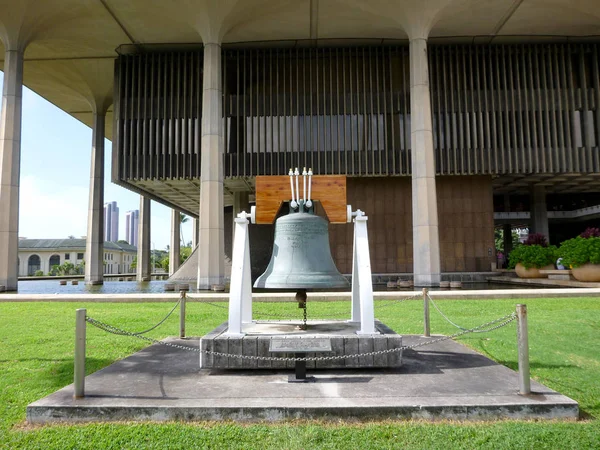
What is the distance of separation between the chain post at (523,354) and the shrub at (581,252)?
616 inches

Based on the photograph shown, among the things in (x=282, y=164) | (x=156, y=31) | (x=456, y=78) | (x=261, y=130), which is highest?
(x=156, y=31)

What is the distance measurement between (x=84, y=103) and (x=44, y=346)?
31781 mm

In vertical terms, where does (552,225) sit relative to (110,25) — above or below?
below

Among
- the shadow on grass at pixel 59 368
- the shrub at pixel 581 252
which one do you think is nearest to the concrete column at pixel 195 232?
the shrub at pixel 581 252

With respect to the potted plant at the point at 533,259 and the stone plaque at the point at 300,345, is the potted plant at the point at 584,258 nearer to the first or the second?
the potted plant at the point at 533,259

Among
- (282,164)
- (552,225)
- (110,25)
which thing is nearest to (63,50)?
(110,25)

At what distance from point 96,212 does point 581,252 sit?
95.9 ft

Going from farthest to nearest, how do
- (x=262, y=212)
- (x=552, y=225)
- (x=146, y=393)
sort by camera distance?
(x=552, y=225) < (x=262, y=212) < (x=146, y=393)

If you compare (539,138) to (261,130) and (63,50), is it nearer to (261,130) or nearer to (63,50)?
(261,130)

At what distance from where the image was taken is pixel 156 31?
24938 millimetres

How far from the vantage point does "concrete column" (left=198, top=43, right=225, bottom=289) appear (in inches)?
857

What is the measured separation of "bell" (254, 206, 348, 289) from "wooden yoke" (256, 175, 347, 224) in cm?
29

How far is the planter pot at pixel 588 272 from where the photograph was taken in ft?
58.6

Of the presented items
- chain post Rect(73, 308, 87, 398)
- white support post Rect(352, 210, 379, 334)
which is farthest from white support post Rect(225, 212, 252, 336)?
chain post Rect(73, 308, 87, 398)
